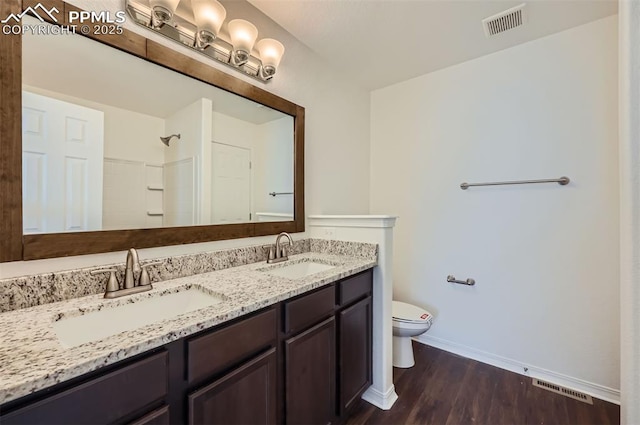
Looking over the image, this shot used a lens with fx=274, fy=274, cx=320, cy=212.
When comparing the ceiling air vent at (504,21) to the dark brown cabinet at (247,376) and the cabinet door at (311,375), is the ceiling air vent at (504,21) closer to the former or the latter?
the dark brown cabinet at (247,376)

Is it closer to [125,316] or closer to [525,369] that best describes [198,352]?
[125,316]

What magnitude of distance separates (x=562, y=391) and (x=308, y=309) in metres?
1.86

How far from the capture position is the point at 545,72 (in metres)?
1.90

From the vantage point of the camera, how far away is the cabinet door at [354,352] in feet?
4.71

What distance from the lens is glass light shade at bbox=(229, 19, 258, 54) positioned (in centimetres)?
147

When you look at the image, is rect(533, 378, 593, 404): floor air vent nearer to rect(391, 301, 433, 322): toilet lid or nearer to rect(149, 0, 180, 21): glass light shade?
rect(391, 301, 433, 322): toilet lid

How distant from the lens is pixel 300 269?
68.7 inches

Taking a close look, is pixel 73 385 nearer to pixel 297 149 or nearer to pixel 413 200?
pixel 297 149

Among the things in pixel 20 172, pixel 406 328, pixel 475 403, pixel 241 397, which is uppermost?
pixel 20 172

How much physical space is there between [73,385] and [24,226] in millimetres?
631

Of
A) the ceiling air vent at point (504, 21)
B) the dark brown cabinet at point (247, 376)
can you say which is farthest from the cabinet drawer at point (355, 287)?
the ceiling air vent at point (504, 21)

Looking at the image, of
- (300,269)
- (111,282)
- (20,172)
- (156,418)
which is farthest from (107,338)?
(300,269)

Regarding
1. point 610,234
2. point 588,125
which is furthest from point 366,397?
point 588,125

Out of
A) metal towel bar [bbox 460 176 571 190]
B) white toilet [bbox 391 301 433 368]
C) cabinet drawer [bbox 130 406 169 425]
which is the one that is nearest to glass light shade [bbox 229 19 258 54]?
cabinet drawer [bbox 130 406 169 425]
